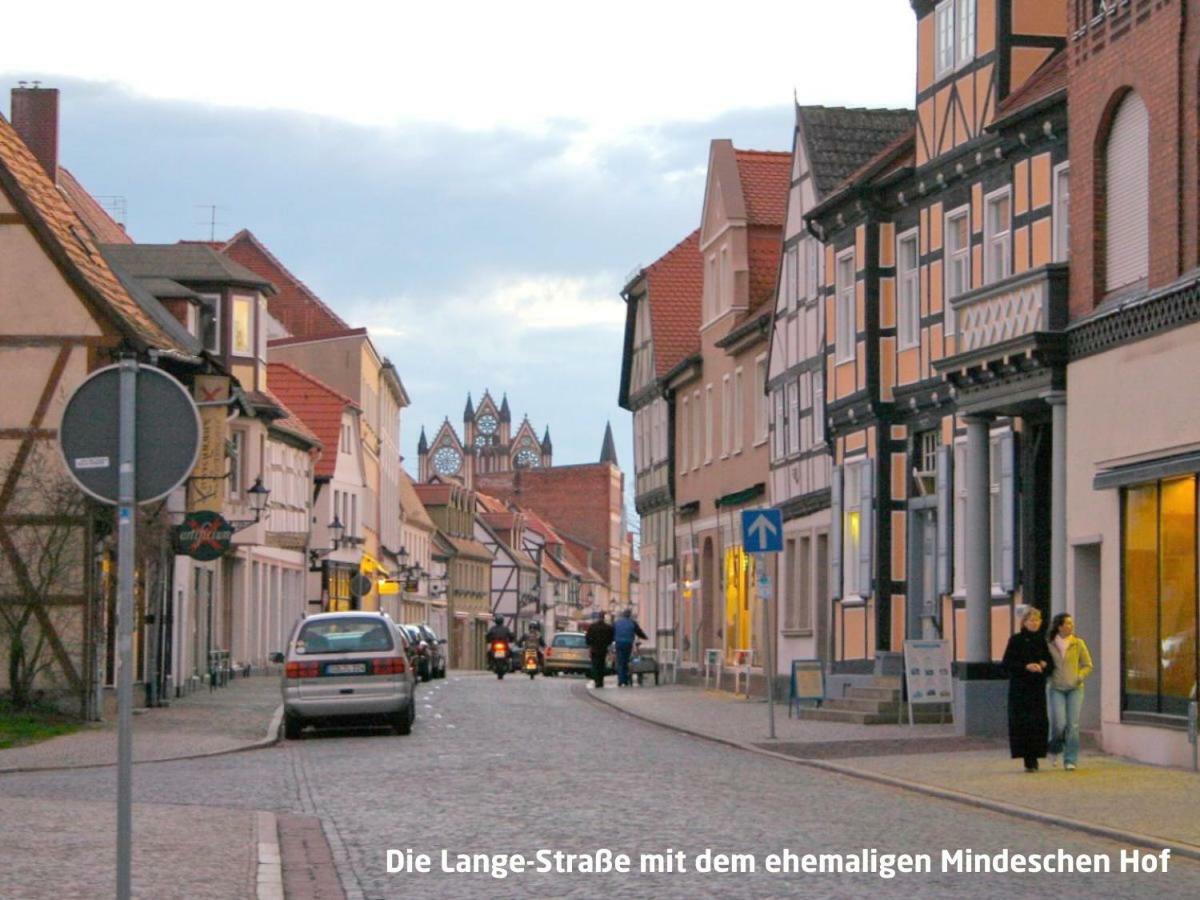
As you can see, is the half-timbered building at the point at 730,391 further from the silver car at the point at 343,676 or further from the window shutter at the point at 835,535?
the silver car at the point at 343,676

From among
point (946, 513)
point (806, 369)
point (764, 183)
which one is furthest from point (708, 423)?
point (946, 513)

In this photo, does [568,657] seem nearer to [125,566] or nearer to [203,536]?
[203,536]

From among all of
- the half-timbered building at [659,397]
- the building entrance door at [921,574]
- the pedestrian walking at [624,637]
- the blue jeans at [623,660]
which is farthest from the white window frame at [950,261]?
the half-timbered building at [659,397]

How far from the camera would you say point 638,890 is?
1244cm

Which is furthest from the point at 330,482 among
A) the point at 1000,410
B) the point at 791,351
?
the point at 1000,410

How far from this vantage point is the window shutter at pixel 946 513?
32.2 metres

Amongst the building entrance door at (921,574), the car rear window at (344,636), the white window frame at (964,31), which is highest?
the white window frame at (964,31)

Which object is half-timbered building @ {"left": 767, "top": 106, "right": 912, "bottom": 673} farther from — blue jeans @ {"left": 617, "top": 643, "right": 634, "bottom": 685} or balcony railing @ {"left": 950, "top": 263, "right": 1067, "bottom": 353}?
balcony railing @ {"left": 950, "top": 263, "right": 1067, "bottom": 353}

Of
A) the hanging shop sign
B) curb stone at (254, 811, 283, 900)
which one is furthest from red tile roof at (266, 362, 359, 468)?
curb stone at (254, 811, 283, 900)

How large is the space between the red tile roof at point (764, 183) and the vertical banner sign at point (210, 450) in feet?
46.5

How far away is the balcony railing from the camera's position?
25969 millimetres

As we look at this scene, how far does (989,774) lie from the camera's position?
21594 millimetres

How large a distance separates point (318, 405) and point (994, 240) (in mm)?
43954

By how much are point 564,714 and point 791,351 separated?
10.8 metres
